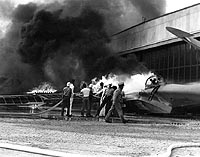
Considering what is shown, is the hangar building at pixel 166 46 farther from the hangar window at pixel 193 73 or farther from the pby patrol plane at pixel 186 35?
the pby patrol plane at pixel 186 35

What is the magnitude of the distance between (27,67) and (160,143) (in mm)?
26589

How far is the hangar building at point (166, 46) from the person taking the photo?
24.2 meters

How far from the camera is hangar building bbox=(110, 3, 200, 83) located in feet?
79.4

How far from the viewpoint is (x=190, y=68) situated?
24484 mm

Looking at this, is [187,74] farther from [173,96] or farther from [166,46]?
[173,96]

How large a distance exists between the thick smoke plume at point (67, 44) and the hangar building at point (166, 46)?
1.24 metres

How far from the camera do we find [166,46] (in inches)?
1068

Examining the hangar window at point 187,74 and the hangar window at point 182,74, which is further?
the hangar window at point 182,74

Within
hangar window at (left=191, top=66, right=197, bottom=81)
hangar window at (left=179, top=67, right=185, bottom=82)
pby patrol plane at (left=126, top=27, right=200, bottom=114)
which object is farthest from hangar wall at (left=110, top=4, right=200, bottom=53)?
pby patrol plane at (left=126, top=27, right=200, bottom=114)

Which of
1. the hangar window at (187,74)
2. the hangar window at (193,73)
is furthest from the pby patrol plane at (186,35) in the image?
the hangar window at (187,74)

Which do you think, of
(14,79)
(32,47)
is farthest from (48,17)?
(14,79)

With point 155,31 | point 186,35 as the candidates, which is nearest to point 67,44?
point 155,31

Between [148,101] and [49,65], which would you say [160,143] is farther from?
[49,65]

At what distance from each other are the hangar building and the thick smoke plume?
48.9 inches
